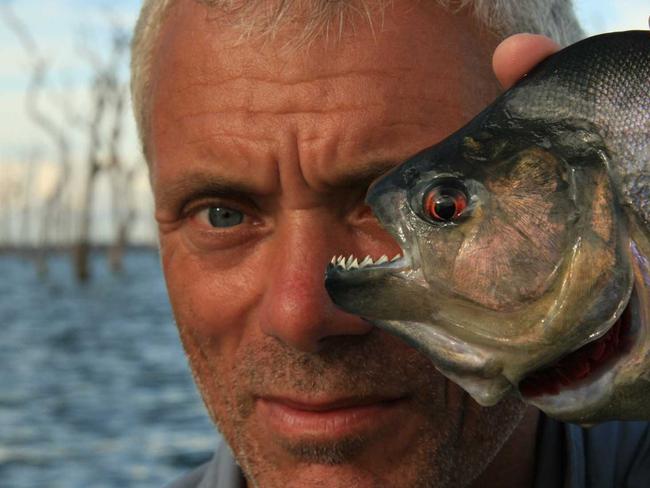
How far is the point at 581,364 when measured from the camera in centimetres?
170

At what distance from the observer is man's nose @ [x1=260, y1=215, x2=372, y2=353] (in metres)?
2.27

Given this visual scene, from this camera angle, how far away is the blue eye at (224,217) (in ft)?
8.38

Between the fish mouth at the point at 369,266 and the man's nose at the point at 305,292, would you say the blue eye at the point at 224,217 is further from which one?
the fish mouth at the point at 369,266

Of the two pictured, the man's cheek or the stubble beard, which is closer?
the stubble beard

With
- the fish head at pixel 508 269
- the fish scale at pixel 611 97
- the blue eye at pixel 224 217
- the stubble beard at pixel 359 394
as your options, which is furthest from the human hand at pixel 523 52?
the blue eye at pixel 224 217

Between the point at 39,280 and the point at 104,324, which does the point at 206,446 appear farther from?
the point at 39,280

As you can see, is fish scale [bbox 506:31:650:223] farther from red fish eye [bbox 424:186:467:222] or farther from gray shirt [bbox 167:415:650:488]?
gray shirt [bbox 167:415:650:488]

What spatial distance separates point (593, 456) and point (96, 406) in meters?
14.8

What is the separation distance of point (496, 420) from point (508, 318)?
3.16ft

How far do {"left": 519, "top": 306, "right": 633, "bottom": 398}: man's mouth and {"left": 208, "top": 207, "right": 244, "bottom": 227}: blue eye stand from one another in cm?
103

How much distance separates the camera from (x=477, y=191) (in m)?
1.78

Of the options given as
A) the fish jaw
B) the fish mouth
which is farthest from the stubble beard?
the fish jaw

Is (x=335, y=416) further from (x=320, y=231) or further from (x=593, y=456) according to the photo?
(x=593, y=456)

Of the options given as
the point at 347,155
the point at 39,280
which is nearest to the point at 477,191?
the point at 347,155
